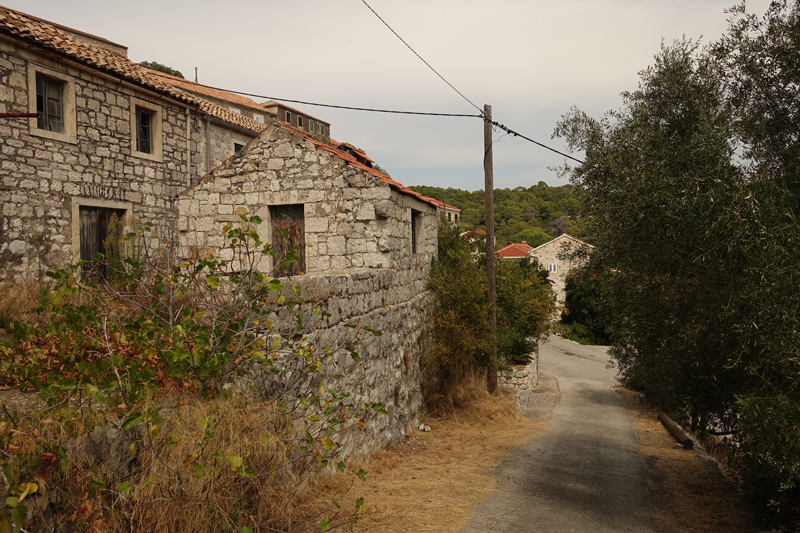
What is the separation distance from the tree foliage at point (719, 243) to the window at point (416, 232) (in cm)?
407

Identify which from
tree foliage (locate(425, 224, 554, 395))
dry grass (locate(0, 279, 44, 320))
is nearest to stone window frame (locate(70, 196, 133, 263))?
dry grass (locate(0, 279, 44, 320))

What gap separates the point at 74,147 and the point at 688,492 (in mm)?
12736

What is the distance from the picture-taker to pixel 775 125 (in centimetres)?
608

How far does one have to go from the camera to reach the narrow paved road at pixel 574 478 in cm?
619

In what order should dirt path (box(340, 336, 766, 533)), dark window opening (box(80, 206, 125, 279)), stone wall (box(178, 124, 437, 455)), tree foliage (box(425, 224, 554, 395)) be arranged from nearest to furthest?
dirt path (box(340, 336, 766, 533)) → stone wall (box(178, 124, 437, 455)) → dark window opening (box(80, 206, 125, 279)) → tree foliage (box(425, 224, 554, 395))

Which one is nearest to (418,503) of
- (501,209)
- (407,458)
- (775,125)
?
(407,458)

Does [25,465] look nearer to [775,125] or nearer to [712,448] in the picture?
[775,125]

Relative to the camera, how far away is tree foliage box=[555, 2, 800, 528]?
4840 mm

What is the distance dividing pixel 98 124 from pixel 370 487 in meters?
9.44

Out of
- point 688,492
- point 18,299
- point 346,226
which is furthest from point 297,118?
point 688,492

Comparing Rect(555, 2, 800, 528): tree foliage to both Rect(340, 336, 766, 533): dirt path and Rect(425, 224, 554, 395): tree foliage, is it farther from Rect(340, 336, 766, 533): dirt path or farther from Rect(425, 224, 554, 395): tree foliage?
Rect(425, 224, 554, 395): tree foliage

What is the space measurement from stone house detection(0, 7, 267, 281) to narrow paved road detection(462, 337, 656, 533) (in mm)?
7948

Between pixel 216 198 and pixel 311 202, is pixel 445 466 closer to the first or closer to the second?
pixel 311 202

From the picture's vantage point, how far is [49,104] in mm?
9945
